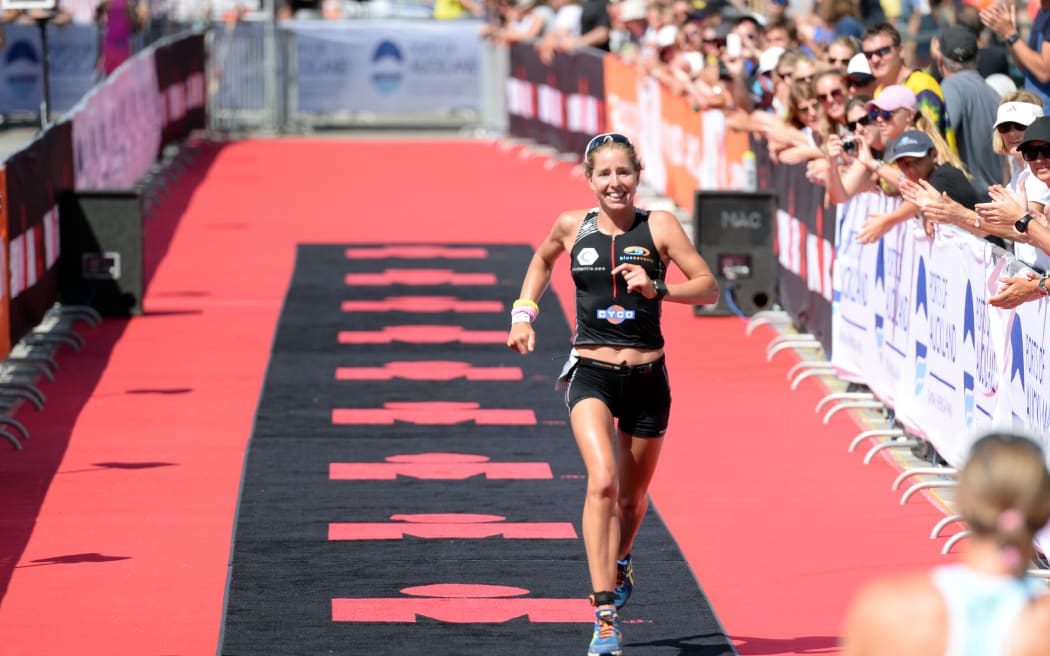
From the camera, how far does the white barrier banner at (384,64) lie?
34.7 m

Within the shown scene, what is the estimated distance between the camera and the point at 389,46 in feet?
114

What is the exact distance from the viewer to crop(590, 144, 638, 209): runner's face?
8.05 metres

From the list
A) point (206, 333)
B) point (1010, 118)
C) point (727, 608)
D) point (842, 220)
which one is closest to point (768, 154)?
point (842, 220)

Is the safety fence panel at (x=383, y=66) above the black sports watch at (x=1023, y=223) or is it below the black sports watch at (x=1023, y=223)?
below

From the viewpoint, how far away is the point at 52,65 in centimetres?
3334

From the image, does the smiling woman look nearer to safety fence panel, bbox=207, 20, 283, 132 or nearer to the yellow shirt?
safety fence panel, bbox=207, 20, 283, 132

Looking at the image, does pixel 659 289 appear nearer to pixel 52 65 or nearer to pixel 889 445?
pixel 889 445

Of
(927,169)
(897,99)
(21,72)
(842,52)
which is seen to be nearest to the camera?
(927,169)

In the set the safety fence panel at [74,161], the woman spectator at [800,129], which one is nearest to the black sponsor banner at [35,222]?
the safety fence panel at [74,161]

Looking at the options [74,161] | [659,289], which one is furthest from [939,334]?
[74,161]

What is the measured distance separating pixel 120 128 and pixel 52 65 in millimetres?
11366

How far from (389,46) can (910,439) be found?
2382 centimetres

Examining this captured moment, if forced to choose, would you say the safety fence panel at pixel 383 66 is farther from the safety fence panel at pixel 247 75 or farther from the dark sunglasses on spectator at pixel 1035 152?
the dark sunglasses on spectator at pixel 1035 152

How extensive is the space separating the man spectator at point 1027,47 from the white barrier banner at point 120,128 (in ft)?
28.5
